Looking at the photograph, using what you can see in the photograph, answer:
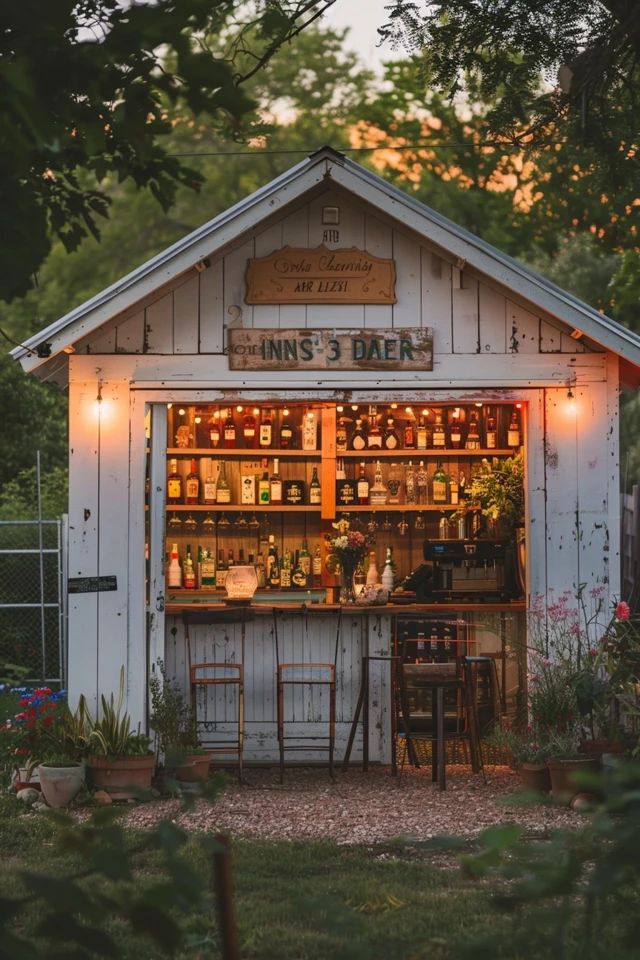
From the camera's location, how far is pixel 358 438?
12781mm

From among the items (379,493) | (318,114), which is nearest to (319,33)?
(318,114)

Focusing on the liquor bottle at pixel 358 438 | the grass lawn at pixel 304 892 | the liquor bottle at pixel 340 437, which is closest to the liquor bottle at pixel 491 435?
the liquor bottle at pixel 358 438

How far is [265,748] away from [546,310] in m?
3.87

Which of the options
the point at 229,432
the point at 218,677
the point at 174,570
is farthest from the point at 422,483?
the point at 218,677

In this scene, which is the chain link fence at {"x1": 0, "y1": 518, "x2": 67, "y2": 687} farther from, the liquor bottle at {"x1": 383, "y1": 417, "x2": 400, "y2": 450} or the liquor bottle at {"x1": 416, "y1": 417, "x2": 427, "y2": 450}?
the liquor bottle at {"x1": 416, "y1": 417, "x2": 427, "y2": 450}

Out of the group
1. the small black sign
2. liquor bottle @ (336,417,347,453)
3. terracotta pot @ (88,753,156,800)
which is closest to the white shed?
the small black sign

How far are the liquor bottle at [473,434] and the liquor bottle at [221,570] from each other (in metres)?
2.52

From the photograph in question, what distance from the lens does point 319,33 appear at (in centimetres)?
3391

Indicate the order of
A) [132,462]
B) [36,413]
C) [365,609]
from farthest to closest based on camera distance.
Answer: [36,413] → [365,609] → [132,462]

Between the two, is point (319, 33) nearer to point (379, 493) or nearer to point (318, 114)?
point (318, 114)

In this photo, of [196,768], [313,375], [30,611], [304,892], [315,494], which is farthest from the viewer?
[30,611]

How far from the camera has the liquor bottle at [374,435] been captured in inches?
504

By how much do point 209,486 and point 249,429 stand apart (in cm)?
67

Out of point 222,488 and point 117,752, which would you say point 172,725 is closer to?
point 117,752
